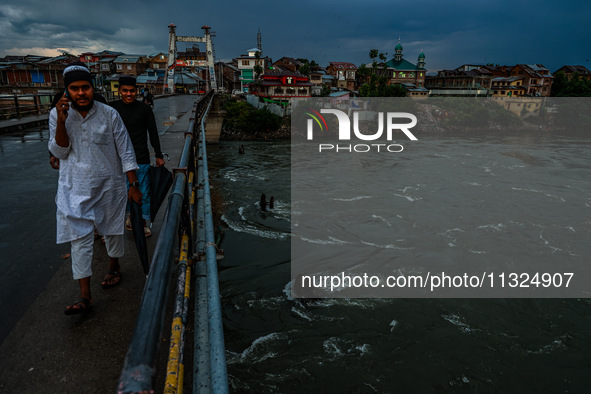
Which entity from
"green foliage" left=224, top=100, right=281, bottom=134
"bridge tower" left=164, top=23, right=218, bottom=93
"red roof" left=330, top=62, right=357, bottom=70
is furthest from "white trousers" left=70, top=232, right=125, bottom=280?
"red roof" left=330, top=62, right=357, bottom=70

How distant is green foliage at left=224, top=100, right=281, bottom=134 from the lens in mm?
39656

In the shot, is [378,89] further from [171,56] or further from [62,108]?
[62,108]

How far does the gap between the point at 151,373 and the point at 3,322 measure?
2956 millimetres

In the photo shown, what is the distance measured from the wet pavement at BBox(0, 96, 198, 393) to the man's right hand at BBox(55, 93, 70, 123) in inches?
59.4

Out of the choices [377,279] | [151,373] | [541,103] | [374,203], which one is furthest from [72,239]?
[541,103]

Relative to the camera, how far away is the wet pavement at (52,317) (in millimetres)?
2352

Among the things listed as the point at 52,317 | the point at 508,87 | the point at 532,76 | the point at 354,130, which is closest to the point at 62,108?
the point at 52,317

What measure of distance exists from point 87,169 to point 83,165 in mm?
40

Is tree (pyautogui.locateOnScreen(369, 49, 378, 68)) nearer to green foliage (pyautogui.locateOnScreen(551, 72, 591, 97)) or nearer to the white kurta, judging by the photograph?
green foliage (pyautogui.locateOnScreen(551, 72, 591, 97))

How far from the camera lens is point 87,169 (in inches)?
113

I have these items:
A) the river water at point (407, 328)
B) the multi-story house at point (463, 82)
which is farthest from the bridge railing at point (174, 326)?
the multi-story house at point (463, 82)

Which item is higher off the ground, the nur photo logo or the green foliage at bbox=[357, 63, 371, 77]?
the green foliage at bbox=[357, 63, 371, 77]

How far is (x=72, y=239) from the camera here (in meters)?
2.85

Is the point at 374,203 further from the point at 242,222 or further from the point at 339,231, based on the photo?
the point at 242,222
